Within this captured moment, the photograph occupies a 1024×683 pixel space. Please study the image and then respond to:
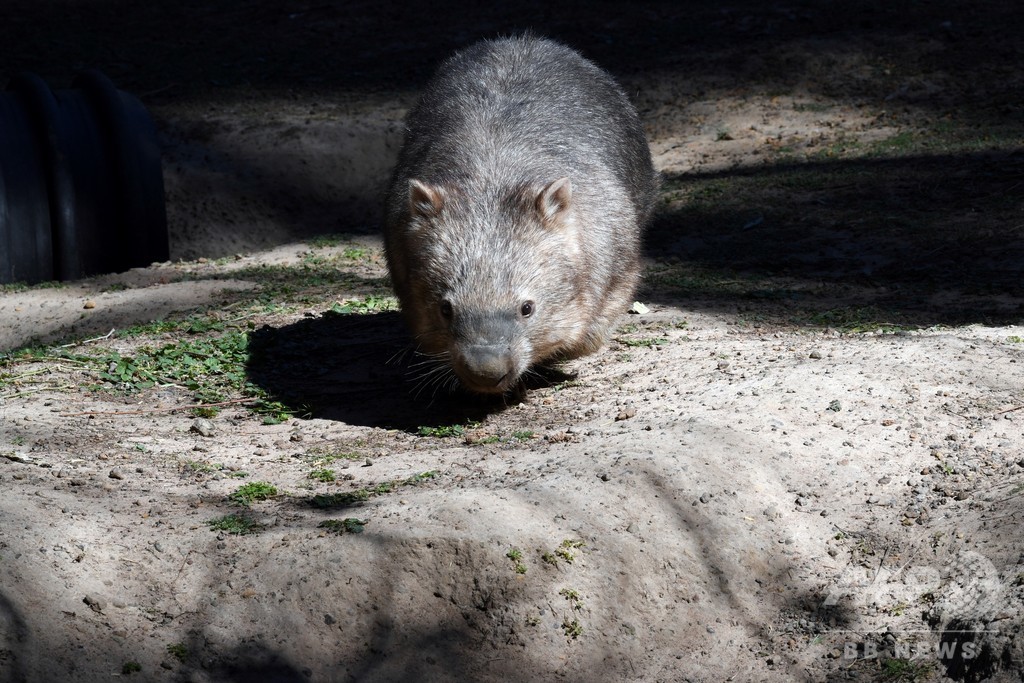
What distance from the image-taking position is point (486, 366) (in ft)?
12.2

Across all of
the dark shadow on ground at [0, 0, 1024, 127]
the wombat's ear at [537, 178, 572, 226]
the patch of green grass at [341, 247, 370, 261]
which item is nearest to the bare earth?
the wombat's ear at [537, 178, 572, 226]

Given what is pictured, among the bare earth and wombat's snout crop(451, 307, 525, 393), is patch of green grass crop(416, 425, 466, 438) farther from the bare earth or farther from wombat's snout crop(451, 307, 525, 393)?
wombat's snout crop(451, 307, 525, 393)

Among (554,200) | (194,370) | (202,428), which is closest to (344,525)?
(202,428)

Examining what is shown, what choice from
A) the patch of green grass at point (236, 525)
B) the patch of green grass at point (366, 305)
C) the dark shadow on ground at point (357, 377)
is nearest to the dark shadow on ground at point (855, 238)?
the patch of green grass at point (366, 305)

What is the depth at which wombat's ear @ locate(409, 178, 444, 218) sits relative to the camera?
13.2 ft

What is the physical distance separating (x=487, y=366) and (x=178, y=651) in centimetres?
151

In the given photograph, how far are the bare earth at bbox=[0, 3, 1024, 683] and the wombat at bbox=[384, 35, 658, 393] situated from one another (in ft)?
0.95

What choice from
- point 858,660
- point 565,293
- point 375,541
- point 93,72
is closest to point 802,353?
point 565,293

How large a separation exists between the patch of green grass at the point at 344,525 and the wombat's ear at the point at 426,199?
1509mm

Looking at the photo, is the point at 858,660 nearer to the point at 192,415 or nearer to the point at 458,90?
the point at 192,415

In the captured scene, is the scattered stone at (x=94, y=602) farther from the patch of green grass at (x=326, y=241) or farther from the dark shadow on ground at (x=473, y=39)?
the dark shadow on ground at (x=473, y=39)

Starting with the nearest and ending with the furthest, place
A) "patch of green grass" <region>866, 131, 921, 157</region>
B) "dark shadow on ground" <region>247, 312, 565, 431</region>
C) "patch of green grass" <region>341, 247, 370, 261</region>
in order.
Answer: "dark shadow on ground" <region>247, 312, 565, 431</region>, "patch of green grass" <region>341, 247, 370, 261</region>, "patch of green grass" <region>866, 131, 921, 157</region>

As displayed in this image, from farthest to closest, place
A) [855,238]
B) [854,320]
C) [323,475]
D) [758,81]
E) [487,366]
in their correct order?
[758,81]
[855,238]
[854,320]
[487,366]
[323,475]

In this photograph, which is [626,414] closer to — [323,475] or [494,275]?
[494,275]
